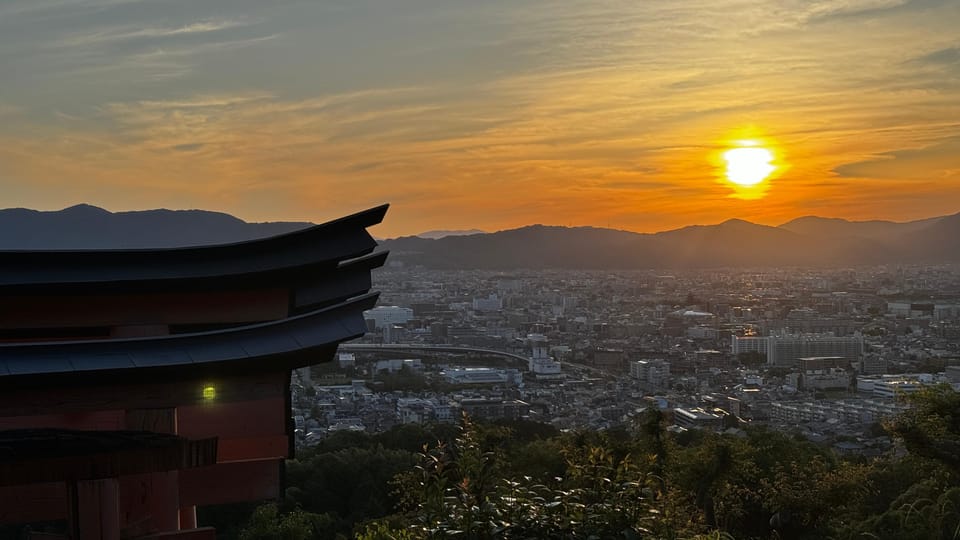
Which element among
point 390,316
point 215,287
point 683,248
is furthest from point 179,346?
point 683,248

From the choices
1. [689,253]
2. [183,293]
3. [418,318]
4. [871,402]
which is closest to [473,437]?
[183,293]

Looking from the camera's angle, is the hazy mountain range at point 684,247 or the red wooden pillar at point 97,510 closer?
the red wooden pillar at point 97,510

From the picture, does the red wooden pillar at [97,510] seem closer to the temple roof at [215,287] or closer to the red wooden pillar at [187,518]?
the temple roof at [215,287]

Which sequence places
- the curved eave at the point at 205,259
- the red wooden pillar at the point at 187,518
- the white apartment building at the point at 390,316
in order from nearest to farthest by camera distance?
the curved eave at the point at 205,259
the red wooden pillar at the point at 187,518
the white apartment building at the point at 390,316

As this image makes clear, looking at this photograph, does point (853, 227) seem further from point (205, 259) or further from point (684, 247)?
point (205, 259)

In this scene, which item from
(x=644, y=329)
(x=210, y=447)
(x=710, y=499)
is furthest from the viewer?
(x=644, y=329)

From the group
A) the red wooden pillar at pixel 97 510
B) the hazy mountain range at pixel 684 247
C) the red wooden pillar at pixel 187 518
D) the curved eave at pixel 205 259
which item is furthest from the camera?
the hazy mountain range at pixel 684 247

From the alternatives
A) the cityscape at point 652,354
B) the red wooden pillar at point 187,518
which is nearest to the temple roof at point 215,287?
the red wooden pillar at point 187,518

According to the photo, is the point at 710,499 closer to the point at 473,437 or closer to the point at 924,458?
the point at 924,458
